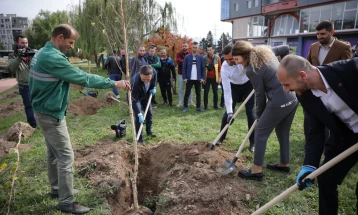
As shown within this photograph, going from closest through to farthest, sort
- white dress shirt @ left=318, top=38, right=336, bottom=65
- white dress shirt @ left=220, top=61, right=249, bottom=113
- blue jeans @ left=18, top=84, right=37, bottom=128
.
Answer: white dress shirt @ left=318, top=38, right=336, bottom=65 → white dress shirt @ left=220, top=61, right=249, bottom=113 → blue jeans @ left=18, top=84, right=37, bottom=128

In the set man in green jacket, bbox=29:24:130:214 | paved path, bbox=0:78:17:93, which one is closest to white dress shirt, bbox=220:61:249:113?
man in green jacket, bbox=29:24:130:214

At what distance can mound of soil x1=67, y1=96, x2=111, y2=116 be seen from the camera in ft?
26.0

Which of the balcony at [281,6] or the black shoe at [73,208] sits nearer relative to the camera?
the black shoe at [73,208]

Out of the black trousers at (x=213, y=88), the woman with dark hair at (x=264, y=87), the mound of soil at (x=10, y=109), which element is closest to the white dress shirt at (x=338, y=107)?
the woman with dark hair at (x=264, y=87)

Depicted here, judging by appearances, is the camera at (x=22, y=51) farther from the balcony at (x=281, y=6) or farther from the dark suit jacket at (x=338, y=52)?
the balcony at (x=281, y=6)

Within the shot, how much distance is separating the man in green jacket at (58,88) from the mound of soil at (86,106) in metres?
5.10

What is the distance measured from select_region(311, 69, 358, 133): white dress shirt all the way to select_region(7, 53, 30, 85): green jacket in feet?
18.8

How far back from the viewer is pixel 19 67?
18.1 ft

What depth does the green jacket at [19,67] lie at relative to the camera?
215 inches

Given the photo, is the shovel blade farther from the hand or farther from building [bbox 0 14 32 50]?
building [bbox 0 14 32 50]

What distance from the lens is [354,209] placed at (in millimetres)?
2895

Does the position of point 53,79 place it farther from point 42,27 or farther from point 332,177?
point 42,27

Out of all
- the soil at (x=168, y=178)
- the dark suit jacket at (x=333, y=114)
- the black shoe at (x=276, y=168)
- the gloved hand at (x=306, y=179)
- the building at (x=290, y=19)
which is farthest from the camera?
the building at (x=290, y=19)

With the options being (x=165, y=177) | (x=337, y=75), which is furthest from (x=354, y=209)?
(x=165, y=177)
